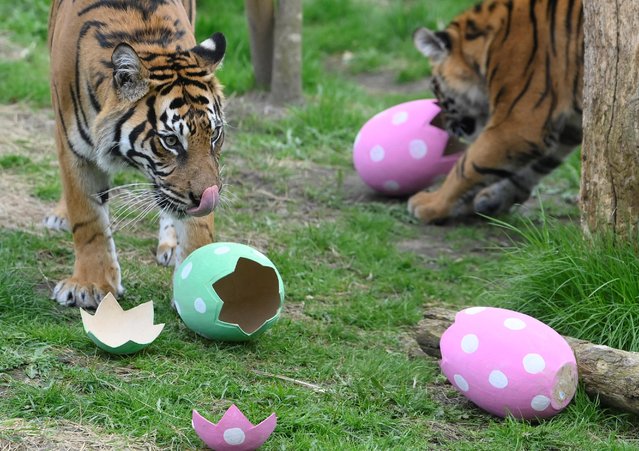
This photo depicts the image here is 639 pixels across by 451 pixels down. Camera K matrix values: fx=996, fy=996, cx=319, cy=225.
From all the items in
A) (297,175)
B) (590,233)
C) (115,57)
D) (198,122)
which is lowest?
(297,175)

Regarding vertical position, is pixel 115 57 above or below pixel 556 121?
above

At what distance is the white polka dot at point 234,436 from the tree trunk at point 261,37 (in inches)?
205

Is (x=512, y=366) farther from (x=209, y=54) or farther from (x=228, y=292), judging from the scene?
(x=209, y=54)

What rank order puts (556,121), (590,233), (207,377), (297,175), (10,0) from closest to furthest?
(207,377)
(590,233)
(556,121)
(297,175)
(10,0)

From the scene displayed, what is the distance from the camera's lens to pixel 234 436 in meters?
3.27

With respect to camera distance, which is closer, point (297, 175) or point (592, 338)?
point (592, 338)

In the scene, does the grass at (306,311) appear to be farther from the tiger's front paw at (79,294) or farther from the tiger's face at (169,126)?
the tiger's face at (169,126)

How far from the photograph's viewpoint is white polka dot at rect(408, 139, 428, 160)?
6586mm

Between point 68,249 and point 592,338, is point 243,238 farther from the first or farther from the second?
point 592,338

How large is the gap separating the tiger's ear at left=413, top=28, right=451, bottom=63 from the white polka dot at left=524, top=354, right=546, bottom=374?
345 cm

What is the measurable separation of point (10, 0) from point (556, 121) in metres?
6.38

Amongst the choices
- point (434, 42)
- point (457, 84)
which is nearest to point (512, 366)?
point (457, 84)

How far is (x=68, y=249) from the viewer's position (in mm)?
5320

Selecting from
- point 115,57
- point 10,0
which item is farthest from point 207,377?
point 10,0
